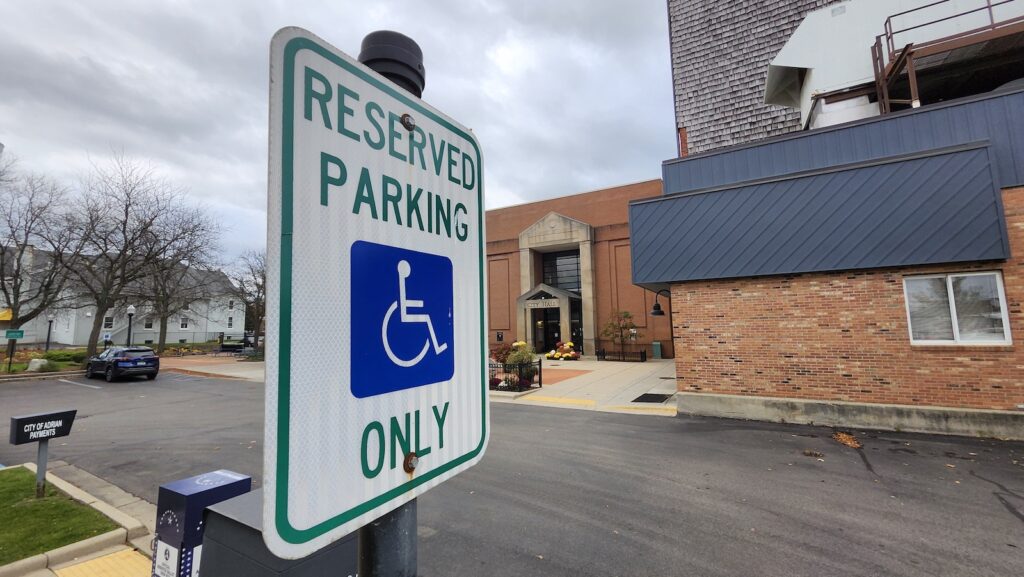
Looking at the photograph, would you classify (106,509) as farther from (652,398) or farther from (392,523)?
(652,398)

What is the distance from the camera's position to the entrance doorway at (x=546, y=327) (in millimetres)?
29281

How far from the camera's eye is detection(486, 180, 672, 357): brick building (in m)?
27.2

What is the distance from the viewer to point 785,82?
50.2ft

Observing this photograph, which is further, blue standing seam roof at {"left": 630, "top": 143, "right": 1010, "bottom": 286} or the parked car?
the parked car

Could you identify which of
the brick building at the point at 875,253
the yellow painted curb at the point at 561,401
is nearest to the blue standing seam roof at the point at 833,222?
the brick building at the point at 875,253

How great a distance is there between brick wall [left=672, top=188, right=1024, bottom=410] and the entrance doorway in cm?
1861

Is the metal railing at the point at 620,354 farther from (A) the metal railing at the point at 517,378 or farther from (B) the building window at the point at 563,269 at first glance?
(A) the metal railing at the point at 517,378

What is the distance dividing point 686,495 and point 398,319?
5620 millimetres

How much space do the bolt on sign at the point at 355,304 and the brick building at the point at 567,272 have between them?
25623 millimetres

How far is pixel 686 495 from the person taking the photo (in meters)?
5.51

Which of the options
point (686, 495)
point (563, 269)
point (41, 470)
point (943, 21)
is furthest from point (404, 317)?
point (563, 269)

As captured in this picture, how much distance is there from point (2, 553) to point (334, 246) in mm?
5694

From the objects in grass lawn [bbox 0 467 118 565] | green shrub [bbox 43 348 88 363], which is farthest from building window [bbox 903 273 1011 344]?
green shrub [bbox 43 348 88 363]

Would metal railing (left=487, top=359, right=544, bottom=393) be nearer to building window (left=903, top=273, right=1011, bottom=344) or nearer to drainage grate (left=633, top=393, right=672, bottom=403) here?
drainage grate (left=633, top=393, right=672, bottom=403)
